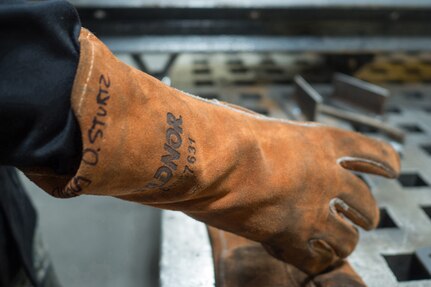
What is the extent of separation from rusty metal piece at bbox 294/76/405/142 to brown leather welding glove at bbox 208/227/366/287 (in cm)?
78

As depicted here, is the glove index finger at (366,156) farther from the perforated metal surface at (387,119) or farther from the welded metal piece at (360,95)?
the welded metal piece at (360,95)

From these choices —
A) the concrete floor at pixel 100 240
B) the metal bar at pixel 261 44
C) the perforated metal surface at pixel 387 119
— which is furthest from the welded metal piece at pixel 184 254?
the metal bar at pixel 261 44

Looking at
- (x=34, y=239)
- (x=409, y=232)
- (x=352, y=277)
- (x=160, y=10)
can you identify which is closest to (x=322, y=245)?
(x=352, y=277)

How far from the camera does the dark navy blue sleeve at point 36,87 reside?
25.5 inches

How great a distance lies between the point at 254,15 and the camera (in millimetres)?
→ 2053

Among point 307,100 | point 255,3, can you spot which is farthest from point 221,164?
point 255,3

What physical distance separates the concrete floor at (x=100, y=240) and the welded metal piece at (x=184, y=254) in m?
0.55

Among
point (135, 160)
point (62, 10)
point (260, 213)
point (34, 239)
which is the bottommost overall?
point (34, 239)

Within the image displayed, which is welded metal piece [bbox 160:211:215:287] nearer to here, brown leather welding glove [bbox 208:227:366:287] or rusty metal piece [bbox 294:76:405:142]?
brown leather welding glove [bbox 208:227:366:287]

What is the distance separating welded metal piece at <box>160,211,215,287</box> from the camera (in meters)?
1.09

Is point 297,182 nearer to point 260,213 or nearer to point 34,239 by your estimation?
point 260,213

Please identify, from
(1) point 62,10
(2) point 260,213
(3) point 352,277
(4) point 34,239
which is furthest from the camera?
(4) point 34,239

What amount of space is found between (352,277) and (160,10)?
4.83 ft

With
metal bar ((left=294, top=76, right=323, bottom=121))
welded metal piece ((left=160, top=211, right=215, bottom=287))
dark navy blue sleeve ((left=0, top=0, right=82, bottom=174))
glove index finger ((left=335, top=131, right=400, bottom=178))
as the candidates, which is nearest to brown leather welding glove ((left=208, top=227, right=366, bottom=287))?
welded metal piece ((left=160, top=211, right=215, bottom=287))
